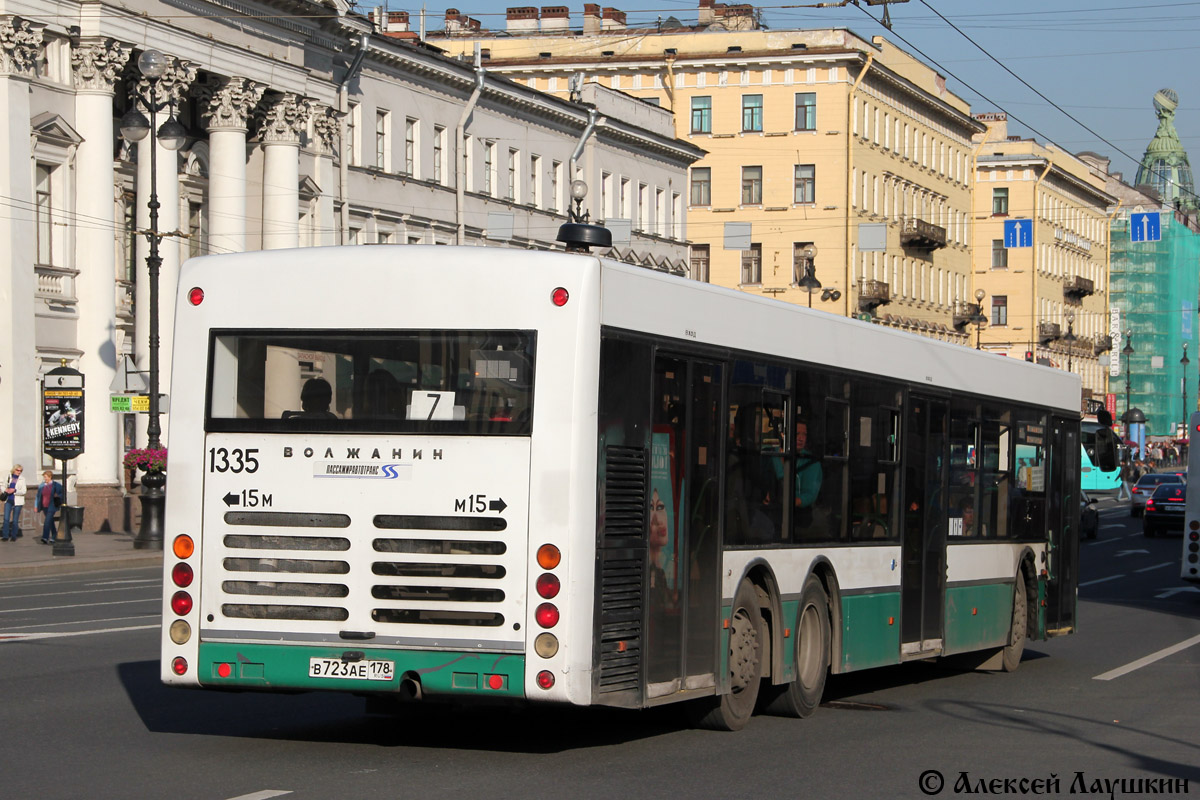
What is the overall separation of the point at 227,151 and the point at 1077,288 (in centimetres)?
8103

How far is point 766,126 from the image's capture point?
275 ft

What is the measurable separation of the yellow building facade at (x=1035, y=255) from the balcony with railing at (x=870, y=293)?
2328 centimetres

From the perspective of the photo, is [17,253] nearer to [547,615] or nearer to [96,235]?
[96,235]

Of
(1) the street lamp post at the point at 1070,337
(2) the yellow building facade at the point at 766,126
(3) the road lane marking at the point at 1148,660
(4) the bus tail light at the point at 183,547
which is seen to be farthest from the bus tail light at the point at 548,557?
(1) the street lamp post at the point at 1070,337

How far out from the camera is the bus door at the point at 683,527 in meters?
10.1

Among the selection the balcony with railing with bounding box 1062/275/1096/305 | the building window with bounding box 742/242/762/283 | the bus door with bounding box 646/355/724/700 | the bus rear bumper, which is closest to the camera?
the bus rear bumper

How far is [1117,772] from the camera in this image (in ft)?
33.3

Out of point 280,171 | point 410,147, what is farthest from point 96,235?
point 410,147

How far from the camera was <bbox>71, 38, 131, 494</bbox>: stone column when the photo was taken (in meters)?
39.8

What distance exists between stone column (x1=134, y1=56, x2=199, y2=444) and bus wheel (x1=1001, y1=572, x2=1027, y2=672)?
91.0 feet

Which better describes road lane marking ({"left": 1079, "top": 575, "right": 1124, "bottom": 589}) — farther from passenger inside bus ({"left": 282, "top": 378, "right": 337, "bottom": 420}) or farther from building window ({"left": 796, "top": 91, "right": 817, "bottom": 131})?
building window ({"left": 796, "top": 91, "right": 817, "bottom": 131})

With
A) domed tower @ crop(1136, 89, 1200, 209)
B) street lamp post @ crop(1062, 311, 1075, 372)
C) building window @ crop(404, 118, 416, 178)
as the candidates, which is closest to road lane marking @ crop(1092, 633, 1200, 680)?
building window @ crop(404, 118, 416, 178)

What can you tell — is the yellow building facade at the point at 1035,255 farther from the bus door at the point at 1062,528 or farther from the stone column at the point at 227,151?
the bus door at the point at 1062,528

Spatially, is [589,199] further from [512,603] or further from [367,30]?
[512,603]
